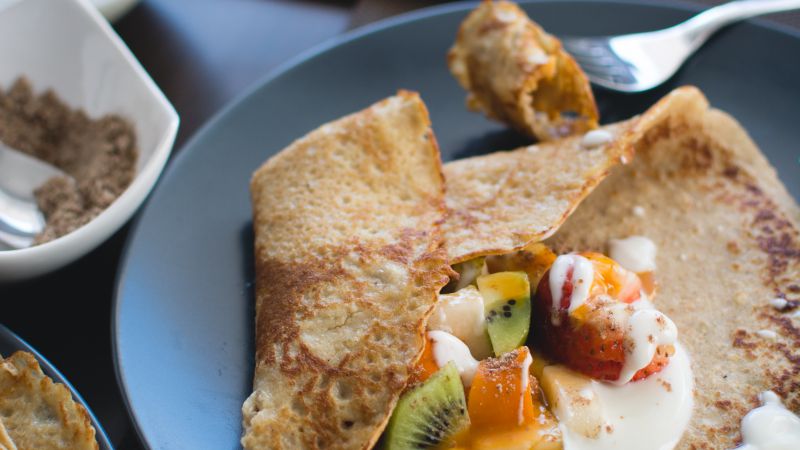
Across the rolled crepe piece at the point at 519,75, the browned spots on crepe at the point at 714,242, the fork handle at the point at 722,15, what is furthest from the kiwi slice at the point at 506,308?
the fork handle at the point at 722,15

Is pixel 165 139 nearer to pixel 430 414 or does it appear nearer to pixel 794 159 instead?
pixel 430 414

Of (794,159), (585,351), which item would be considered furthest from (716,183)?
(585,351)

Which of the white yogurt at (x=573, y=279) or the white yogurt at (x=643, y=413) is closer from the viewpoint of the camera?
the white yogurt at (x=643, y=413)

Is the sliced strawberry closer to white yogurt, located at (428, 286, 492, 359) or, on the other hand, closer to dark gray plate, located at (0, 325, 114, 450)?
white yogurt, located at (428, 286, 492, 359)

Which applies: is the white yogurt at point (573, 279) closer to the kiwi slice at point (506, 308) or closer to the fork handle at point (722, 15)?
the kiwi slice at point (506, 308)

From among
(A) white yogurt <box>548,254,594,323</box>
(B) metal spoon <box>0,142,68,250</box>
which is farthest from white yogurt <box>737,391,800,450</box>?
(B) metal spoon <box>0,142,68,250</box>

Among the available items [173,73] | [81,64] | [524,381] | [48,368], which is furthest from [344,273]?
[173,73]

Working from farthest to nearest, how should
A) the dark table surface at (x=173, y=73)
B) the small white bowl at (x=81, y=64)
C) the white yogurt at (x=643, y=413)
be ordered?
the small white bowl at (x=81, y=64), the dark table surface at (x=173, y=73), the white yogurt at (x=643, y=413)
